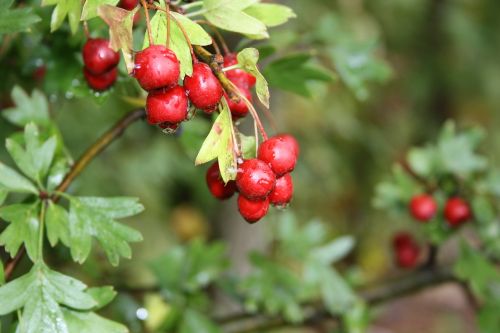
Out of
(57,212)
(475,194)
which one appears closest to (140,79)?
(57,212)

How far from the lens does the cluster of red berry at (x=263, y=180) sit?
629 millimetres

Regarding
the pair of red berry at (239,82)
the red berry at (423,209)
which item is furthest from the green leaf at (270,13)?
the red berry at (423,209)

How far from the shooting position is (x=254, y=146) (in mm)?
705

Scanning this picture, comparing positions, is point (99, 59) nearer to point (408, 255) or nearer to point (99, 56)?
point (99, 56)

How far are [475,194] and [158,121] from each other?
77 cm

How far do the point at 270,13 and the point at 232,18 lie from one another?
96mm

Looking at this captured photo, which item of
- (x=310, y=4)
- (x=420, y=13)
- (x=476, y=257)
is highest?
(x=476, y=257)

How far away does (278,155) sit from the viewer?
0.65m

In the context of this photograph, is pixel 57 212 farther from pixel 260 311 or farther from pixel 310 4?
pixel 310 4

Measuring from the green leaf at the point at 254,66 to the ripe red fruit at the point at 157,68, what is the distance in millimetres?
64

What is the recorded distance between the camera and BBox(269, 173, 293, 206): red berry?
0.67 meters

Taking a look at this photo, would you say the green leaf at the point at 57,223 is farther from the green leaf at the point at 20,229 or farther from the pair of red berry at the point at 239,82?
the pair of red berry at the point at 239,82

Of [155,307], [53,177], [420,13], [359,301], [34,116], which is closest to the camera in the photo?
[53,177]

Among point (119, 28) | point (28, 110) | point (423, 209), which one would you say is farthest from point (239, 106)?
point (423, 209)
